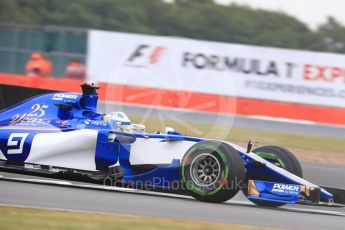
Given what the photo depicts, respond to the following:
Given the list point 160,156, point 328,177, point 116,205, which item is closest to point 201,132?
point 160,156

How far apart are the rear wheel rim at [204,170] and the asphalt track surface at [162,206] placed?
243mm

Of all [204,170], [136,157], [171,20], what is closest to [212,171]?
[204,170]

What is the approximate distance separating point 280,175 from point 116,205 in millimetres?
1888

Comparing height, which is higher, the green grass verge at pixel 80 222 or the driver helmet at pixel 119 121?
the driver helmet at pixel 119 121

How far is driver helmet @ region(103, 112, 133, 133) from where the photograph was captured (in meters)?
8.75

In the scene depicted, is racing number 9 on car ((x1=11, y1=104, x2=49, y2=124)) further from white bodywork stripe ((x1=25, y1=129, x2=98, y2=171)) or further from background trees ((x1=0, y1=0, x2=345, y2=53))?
background trees ((x1=0, y1=0, x2=345, y2=53))

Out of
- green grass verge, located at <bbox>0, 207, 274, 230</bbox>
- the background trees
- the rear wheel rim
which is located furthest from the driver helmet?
the background trees

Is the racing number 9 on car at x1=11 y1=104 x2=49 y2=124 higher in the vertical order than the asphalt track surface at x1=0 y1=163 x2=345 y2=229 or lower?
higher

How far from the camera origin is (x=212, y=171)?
323 inches

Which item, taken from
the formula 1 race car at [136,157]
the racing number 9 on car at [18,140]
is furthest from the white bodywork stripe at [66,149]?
the racing number 9 on car at [18,140]

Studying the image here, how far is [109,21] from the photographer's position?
1752 inches

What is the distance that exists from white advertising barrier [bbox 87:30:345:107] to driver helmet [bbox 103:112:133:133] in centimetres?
1274

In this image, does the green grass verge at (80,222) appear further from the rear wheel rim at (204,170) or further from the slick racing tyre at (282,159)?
the slick racing tyre at (282,159)

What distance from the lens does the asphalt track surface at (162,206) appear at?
23.9 feet
